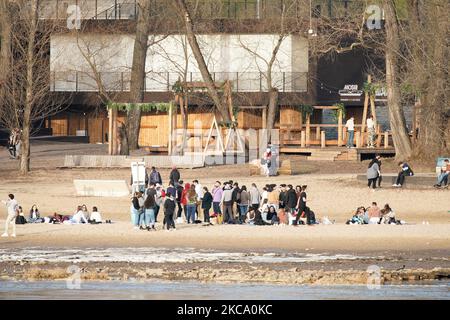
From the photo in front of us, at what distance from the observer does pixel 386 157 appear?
64.2 meters

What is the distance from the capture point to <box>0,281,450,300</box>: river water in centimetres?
3559

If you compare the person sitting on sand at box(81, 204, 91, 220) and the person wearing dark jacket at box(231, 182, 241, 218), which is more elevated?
the person wearing dark jacket at box(231, 182, 241, 218)

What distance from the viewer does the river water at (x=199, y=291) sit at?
35.6m

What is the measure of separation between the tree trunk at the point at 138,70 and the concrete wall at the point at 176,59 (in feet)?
3.71

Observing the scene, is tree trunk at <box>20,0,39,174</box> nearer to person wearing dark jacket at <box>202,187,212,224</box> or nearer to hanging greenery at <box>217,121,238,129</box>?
hanging greenery at <box>217,121,238,129</box>

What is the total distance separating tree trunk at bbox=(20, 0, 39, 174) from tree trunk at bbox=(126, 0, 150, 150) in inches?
Answer: 327

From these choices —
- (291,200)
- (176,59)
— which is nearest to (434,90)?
(291,200)

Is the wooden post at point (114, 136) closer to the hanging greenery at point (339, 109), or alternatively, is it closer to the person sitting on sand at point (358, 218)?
the hanging greenery at point (339, 109)

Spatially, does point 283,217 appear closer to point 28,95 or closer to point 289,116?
point 28,95

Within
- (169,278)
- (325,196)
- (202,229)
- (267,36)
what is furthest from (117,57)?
(169,278)

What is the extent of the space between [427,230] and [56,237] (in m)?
11.4

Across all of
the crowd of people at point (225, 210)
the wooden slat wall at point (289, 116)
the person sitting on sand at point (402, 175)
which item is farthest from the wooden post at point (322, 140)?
the crowd of people at point (225, 210)

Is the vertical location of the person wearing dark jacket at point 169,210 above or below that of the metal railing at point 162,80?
below

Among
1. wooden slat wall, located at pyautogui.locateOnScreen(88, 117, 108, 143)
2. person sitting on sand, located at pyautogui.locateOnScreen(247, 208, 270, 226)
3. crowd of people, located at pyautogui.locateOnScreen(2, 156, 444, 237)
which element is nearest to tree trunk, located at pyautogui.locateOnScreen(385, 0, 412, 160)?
crowd of people, located at pyautogui.locateOnScreen(2, 156, 444, 237)
